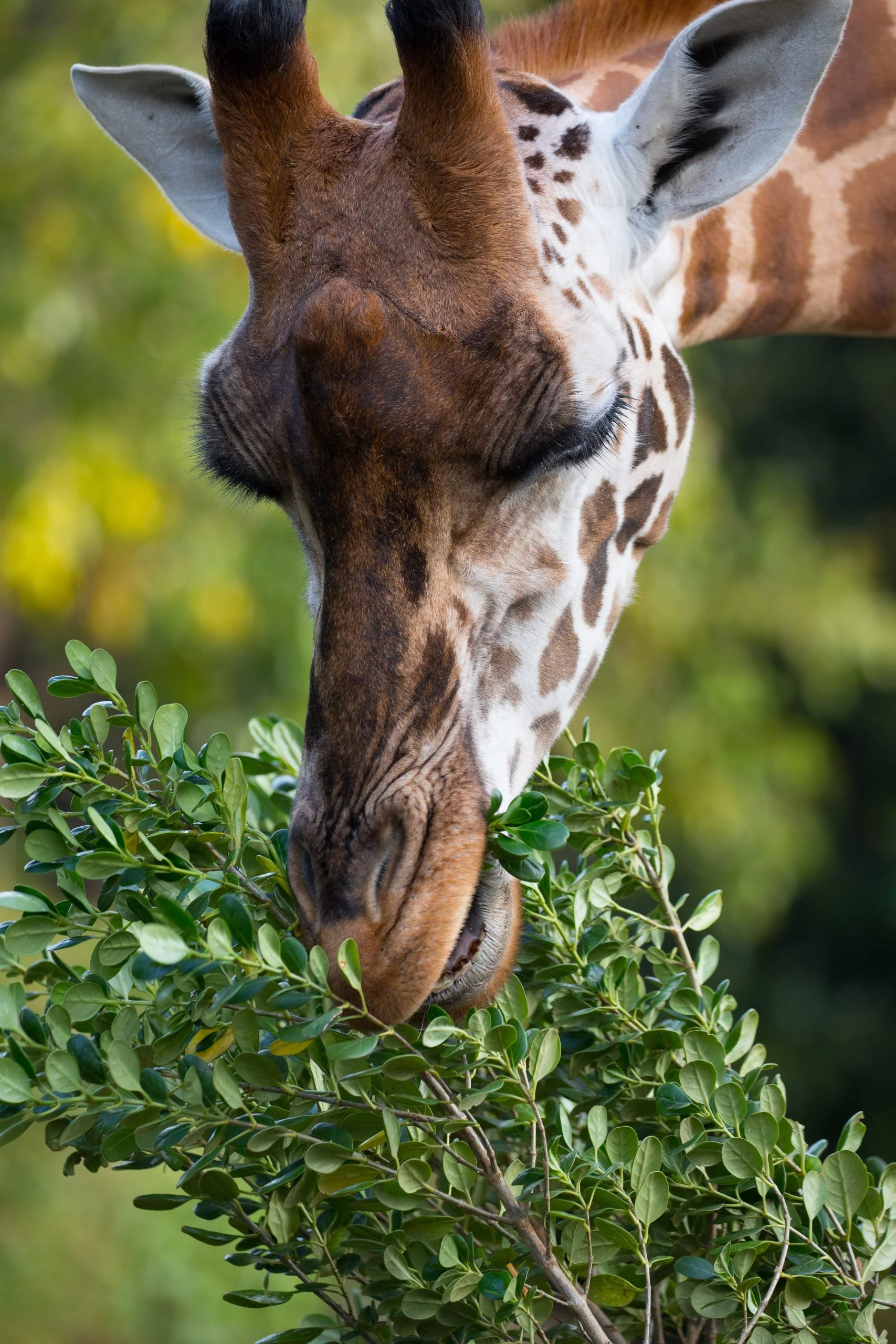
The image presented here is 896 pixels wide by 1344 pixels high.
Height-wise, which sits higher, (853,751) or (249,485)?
(249,485)

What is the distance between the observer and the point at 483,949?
151 cm

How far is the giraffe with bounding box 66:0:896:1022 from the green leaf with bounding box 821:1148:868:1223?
41 centimetres

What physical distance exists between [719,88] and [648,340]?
0.36 metres

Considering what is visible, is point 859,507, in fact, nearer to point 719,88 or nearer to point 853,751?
point 853,751

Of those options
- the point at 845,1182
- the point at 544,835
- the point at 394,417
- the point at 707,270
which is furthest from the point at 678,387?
the point at 845,1182

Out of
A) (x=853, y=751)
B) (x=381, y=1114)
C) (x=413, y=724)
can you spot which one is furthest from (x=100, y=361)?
(x=853, y=751)

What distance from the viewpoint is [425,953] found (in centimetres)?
146

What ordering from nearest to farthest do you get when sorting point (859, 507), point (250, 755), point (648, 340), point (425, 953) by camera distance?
point (425, 953) → point (250, 755) → point (648, 340) → point (859, 507)

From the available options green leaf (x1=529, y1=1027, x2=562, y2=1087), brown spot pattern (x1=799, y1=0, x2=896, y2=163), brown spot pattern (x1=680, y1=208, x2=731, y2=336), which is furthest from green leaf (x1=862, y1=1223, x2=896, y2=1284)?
brown spot pattern (x1=799, y1=0, x2=896, y2=163)

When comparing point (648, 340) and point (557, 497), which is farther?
point (648, 340)

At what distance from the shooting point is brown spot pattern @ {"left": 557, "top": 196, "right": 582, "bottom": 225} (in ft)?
6.02

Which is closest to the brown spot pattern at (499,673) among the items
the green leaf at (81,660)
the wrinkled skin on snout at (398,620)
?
the wrinkled skin on snout at (398,620)

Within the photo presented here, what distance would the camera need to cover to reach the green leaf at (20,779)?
126 cm

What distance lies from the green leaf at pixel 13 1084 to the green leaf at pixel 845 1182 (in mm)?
689
